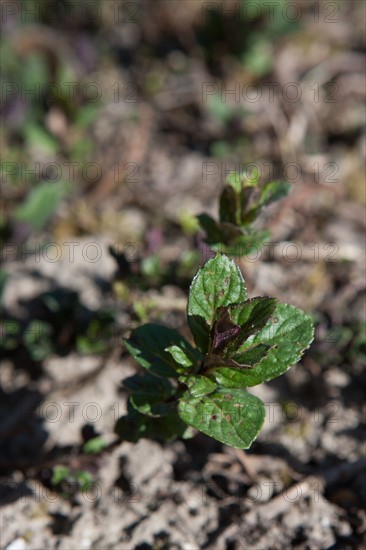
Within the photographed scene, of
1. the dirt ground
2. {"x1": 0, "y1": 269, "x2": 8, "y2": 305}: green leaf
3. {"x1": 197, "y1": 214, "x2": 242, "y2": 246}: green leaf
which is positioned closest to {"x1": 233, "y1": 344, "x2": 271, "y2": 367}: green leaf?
{"x1": 197, "y1": 214, "x2": 242, "y2": 246}: green leaf

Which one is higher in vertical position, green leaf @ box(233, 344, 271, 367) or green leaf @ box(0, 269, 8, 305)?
green leaf @ box(233, 344, 271, 367)

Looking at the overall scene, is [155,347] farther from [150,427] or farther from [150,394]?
[150,427]

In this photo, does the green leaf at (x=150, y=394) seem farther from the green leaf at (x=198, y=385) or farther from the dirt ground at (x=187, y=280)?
the dirt ground at (x=187, y=280)

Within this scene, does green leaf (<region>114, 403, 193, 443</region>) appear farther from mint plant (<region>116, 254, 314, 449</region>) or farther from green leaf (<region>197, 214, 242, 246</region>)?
green leaf (<region>197, 214, 242, 246</region>)

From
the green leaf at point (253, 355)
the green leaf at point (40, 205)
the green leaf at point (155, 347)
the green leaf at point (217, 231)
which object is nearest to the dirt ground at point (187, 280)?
the green leaf at point (40, 205)

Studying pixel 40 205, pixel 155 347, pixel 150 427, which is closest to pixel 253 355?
pixel 155 347
